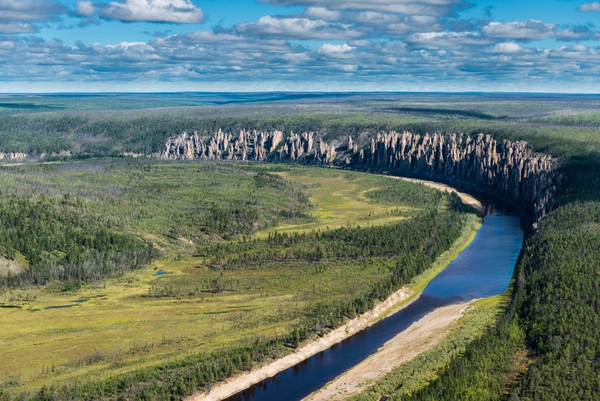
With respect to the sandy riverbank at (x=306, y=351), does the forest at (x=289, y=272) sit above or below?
above

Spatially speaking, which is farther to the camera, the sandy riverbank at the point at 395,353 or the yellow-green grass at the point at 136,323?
the yellow-green grass at the point at 136,323

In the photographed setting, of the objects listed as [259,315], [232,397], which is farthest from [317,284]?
[232,397]

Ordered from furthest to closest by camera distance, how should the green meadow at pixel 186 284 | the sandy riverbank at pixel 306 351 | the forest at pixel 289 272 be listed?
1. the green meadow at pixel 186 284
2. the sandy riverbank at pixel 306 351
3. the forest at pixel 289 272

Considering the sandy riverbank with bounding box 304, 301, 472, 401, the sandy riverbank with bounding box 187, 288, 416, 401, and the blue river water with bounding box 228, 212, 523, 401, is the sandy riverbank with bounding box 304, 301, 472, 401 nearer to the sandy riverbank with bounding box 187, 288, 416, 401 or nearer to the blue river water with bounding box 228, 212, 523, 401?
the blue river water with bounding box 228, 212, 523, 401

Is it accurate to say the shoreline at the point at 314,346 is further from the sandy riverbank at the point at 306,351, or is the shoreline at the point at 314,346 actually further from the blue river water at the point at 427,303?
the blue river water at the point at 427,303

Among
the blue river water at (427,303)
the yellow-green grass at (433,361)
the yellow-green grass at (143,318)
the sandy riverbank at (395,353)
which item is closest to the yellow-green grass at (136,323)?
the yellow-green grass at (143,318)

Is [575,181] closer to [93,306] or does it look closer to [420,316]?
[420,316]
